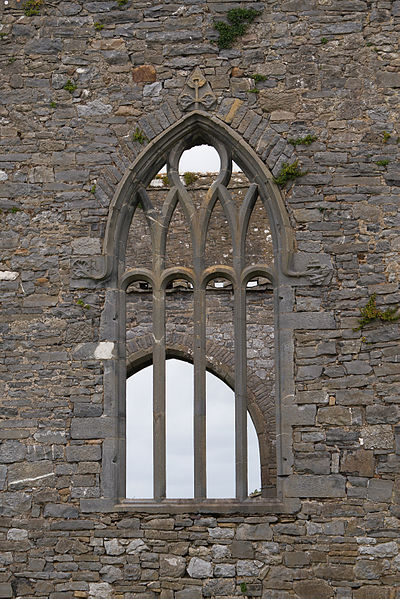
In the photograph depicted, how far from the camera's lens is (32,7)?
9.33 metres

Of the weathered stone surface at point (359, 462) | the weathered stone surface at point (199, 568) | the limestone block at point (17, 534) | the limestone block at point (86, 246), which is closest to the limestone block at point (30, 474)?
the limestone block at point (17, 534)

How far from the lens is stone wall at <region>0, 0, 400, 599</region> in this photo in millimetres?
8125

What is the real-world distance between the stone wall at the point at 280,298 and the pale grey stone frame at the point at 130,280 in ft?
0.19

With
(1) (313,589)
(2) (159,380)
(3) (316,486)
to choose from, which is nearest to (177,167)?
(2) (159,380)

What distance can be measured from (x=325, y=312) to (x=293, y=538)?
1.97 meters

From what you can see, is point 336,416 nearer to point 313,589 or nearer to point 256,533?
point 256,533

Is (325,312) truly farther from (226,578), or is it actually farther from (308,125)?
(226,578)

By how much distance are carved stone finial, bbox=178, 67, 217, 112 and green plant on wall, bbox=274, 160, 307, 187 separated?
93 cm

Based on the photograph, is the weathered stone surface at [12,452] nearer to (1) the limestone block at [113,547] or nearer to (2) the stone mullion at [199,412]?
(1) the limestone block at [113,547]

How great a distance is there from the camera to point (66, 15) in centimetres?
928

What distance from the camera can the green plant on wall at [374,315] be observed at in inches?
331

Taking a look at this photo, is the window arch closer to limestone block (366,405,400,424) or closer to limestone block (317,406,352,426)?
limestone block (317,406,352,426)

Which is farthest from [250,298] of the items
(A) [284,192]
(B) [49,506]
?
(B) [49,506]

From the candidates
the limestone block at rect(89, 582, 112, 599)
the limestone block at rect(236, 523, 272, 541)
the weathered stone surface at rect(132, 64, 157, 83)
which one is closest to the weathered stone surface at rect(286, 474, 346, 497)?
the limestone block at rect(236, 523, 272, 541)
